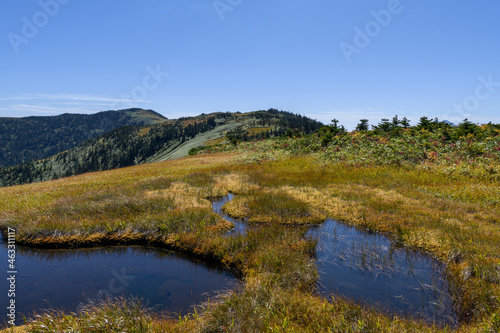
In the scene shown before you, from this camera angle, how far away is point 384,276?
8.05 meters

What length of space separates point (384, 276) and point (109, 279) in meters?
9.03

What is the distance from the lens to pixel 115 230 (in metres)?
11.6

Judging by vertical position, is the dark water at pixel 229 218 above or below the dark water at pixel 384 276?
below

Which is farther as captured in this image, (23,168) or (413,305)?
(23,168)

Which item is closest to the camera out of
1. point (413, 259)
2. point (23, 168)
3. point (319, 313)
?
point (319, 313)

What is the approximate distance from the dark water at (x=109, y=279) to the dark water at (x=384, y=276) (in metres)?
3.46

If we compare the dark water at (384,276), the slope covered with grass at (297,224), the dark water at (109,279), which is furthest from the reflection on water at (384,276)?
the dark water at (109,279)

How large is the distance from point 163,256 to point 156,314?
3.78m

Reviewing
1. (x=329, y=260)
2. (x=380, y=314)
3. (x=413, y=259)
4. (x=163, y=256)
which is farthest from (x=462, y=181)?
(x=163, y=256)

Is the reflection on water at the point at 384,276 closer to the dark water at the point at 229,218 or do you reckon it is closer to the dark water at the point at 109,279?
the dark water at the point at 229,218

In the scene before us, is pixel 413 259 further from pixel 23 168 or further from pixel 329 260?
pixel 23 168

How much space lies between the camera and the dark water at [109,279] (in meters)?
7.30

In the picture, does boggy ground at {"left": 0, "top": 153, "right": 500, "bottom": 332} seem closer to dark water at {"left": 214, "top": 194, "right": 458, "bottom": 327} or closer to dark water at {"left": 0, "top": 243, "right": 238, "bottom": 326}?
dark water at {"left": 214, "top": 194, "right": 458, "bottom": 327}

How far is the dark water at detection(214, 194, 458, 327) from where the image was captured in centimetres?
658
